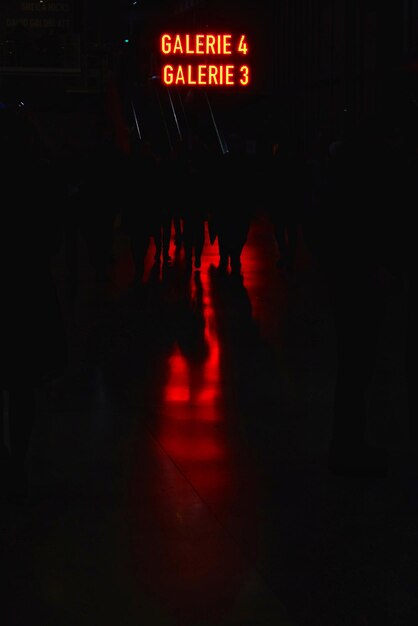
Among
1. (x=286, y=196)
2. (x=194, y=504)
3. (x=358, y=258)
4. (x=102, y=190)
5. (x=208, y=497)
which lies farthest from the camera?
(x=286, y=196)

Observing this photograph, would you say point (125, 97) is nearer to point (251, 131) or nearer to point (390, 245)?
point (251, 131)

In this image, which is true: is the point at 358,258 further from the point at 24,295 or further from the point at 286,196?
the point at 286,196

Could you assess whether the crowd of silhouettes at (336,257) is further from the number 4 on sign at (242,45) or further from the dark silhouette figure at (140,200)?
the number 4 on sign at (242,45)

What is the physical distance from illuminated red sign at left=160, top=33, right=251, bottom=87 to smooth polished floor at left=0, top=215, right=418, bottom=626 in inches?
934

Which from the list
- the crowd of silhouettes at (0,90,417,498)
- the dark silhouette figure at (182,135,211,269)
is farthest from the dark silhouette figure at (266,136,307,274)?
the crowd of silhouettes at (0,90,417,498)

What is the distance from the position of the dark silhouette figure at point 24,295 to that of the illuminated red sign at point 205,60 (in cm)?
2821

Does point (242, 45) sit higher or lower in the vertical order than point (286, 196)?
higher

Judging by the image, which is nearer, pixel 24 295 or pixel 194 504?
pixel 194 504

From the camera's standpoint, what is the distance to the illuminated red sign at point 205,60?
3416 cm

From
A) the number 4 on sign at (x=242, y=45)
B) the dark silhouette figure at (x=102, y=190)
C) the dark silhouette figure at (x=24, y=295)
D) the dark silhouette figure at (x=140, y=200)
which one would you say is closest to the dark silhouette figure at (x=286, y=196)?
the dark silhouette figure at (x=140, y=200)

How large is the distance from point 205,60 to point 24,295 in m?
29.1

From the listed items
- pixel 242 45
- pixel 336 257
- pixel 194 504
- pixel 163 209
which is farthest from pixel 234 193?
pixel 242 45

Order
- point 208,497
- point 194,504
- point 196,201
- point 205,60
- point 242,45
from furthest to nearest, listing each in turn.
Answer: point 242,45 → point 205,60 → point 196,201 → point 208,497 → point 194,504

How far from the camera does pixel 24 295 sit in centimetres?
604
